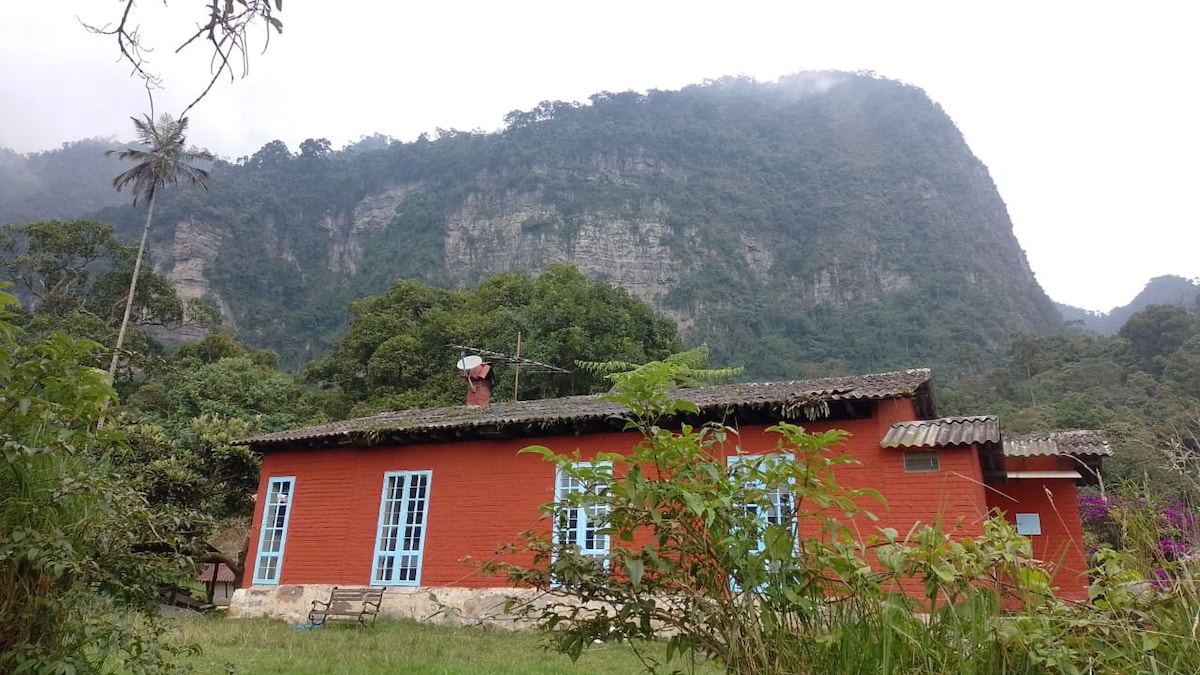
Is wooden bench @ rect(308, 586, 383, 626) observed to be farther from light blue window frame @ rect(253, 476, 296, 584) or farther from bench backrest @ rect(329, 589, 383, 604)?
light blue window frame @ rect(253, 476, 296, 584)

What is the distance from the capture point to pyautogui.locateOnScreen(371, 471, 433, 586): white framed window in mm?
12117

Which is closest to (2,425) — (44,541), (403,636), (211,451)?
(44,541)

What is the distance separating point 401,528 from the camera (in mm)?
12359

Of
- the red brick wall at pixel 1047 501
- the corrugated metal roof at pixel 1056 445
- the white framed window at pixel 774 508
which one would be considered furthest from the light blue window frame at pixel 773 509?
the red brick wall at pixel 1047 501

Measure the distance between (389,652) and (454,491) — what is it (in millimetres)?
4385

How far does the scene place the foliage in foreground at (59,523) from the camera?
8.16 feet

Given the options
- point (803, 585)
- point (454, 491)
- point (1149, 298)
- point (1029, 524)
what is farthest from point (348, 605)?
point (1149, 298)

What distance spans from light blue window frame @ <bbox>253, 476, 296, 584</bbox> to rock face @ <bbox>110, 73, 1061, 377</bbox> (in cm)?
4712

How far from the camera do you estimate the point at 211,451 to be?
61.7 ft

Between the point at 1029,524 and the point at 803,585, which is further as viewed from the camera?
the point at 1029,524

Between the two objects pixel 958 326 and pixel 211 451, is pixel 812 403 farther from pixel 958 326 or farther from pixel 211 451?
pixel 958 326

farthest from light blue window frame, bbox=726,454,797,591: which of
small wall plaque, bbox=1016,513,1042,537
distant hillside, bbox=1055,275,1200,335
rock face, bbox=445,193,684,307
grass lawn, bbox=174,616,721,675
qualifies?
distant hillside, bbox=1055,275,1200,335

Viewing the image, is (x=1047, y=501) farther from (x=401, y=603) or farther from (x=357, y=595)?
(x=357, y=595)

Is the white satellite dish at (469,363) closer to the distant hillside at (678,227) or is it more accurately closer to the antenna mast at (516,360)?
the antenna mast at (516,360)
